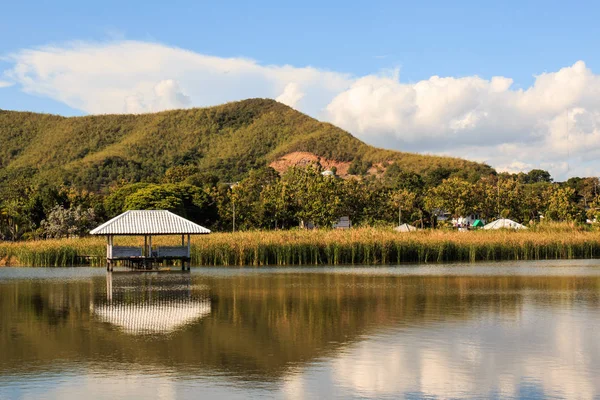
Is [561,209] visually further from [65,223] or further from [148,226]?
[148,226]

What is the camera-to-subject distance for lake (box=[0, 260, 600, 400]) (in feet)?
38.5

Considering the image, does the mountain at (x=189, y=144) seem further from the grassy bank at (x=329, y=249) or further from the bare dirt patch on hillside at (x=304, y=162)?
the grassy bank at (x=329, y=249)

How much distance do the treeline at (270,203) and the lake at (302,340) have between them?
37697mm

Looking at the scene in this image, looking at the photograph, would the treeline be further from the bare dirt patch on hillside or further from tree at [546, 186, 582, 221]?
the bare dirt patch on hillside

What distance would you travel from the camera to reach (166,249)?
38.1 metres

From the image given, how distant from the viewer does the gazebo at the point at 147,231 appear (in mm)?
37375

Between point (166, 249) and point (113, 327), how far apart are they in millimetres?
20341

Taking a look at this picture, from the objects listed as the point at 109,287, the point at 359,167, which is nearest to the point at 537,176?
the point at 359,167

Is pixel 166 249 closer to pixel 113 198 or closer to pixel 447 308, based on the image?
pixel 447 308

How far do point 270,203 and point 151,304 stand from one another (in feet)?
162

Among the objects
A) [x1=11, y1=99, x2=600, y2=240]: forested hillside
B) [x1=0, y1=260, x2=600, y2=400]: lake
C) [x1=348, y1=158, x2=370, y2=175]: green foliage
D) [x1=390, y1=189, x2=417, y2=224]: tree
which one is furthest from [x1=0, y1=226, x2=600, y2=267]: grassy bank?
[x1=348, y1=158, x2=370, y2=175]: green foliage

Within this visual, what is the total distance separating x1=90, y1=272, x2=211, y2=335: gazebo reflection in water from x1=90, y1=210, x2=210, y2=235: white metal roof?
448 cm

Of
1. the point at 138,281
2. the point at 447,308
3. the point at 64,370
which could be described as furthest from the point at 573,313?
the point at 138,281

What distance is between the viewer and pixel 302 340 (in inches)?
621
